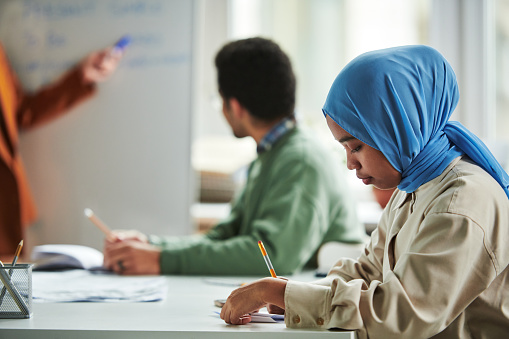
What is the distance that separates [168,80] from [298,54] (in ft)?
3.68

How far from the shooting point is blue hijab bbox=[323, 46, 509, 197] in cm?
99

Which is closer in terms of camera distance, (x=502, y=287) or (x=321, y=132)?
(x=502, y=287)

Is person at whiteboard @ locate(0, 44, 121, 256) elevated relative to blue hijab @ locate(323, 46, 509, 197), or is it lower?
lower

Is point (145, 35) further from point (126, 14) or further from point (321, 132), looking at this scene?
point (321, 132)

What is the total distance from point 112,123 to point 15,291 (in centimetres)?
192

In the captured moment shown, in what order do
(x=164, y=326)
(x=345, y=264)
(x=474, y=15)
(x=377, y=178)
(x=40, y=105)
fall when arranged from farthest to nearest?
(x=474, y=15)
(x=40, y=105)
(x=345, y=264)
(x=377, y=178)
(x=164, y=326)

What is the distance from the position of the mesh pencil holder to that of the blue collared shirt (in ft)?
3.44

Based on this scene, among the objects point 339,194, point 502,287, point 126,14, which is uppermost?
point 126,14

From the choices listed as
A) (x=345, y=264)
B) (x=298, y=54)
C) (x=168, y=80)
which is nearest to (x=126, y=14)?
A: (x=168, y=80)

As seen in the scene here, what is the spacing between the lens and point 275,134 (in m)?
1.95

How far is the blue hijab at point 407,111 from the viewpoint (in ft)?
3.25

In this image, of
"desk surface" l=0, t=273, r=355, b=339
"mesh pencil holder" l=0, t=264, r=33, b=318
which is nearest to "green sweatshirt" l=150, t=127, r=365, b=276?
"desk surface" l=0, t=273, r=355, b=339

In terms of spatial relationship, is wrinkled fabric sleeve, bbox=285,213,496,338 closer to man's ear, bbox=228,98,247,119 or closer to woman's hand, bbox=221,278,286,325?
woman's hand, bbox=221,278,286,325

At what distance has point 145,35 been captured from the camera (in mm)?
A: 2881
